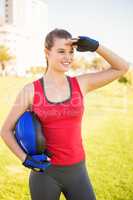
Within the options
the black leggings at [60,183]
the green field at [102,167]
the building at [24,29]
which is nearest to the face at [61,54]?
the black leggings at [60,183]

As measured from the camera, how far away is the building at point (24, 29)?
8869cm

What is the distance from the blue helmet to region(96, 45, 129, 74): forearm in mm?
666

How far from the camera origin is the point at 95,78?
9.67 feet

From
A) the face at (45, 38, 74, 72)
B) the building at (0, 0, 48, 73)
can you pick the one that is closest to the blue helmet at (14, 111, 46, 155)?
the face at (45, 38, 74, 72)

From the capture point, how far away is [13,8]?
11394cm

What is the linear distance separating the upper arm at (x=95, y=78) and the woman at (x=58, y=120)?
0.02 m

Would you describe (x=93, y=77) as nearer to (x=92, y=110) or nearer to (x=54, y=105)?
(x=54, y=105)

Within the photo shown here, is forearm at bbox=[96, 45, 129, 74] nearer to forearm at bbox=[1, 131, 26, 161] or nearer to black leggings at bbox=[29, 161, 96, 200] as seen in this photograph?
black leggings at bbox=[29, 161, 96, 200]

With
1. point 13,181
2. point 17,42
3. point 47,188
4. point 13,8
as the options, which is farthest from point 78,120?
point 13,8

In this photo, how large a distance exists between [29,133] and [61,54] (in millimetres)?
545

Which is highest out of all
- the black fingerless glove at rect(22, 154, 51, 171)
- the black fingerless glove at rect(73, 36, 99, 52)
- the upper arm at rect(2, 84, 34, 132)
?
the black fingerless glove at rect(73, 36, 99, 52)

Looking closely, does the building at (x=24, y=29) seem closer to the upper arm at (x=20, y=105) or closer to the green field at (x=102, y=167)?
the green field at (x=102, y=167)

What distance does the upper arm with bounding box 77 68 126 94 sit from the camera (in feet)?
9.37

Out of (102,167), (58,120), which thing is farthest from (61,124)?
(102,167)
